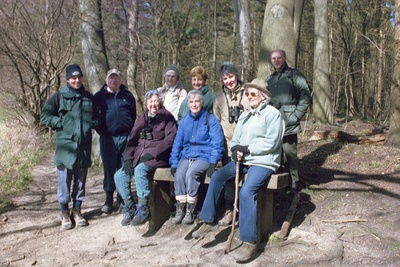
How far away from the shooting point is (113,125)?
5574 millimetres

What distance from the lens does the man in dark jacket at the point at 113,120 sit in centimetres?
558

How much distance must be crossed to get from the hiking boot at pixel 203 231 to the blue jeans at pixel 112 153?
152cm

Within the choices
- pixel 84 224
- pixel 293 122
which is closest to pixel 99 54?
pixel 84 224

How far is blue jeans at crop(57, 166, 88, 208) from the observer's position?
5273 mm

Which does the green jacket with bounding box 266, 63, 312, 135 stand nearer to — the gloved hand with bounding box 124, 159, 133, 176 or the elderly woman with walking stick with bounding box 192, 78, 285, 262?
the elderly woman with walking stick with bounding box 192, 78, 285, 262

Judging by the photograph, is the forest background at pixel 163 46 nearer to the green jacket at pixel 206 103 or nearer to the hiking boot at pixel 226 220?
the green jacket at pixel 206 103

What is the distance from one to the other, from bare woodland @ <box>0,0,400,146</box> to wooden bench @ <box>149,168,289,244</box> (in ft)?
9.18

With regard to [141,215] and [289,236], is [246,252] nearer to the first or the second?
[289,236]

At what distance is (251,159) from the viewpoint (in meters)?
4.42

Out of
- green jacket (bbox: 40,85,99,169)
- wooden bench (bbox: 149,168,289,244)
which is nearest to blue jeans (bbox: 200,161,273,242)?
wooden bench (bbox: 149,168,289,244)

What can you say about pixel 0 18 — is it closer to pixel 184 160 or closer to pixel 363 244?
pixel 184 160

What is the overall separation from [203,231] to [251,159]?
3.35ft

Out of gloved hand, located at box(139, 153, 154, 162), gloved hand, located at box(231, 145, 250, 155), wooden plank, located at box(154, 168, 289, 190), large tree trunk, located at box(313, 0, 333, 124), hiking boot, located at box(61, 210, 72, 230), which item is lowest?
hiking boot, located at box(61, 210, 72, 230)

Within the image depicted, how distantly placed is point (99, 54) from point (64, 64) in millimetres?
5194
